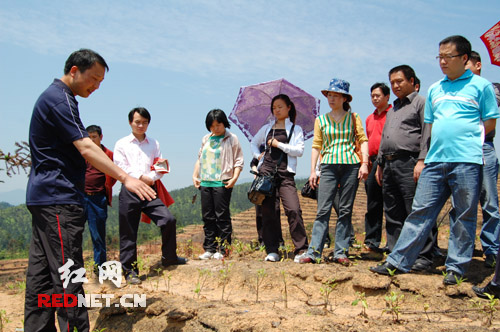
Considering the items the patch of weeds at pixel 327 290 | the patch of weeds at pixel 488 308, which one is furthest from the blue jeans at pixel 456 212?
the patch of weeds at pixel 327 290

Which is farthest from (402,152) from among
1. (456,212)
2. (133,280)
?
(133,280)

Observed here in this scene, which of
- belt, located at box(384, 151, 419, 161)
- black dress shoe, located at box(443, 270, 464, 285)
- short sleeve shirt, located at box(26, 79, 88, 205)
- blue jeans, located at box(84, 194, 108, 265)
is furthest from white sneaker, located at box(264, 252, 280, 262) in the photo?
short sleeve shirt, located at box(26, 79, 88, 205)

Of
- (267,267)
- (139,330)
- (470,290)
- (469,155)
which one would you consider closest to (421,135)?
(469,155)

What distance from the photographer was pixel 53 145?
2.80 m

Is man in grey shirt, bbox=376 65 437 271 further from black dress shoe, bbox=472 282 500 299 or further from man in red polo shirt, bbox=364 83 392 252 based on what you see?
black dress shoe, bbox=472 282 500 299

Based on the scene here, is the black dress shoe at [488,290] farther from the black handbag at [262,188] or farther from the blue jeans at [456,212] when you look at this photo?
the black handbag at [262,188]

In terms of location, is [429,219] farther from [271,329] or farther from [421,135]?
[271,329]

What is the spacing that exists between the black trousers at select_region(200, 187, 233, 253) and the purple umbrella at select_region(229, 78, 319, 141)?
131cm

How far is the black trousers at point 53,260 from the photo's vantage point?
2.69 meters

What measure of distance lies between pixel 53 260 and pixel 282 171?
2.85 metres

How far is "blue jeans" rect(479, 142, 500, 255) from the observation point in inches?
153

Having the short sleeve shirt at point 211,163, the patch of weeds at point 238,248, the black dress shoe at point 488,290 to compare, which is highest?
the short sleeve shirt at point 211,163

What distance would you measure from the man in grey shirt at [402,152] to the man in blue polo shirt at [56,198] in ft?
8.66

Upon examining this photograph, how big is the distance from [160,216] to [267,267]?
4.30 feet
